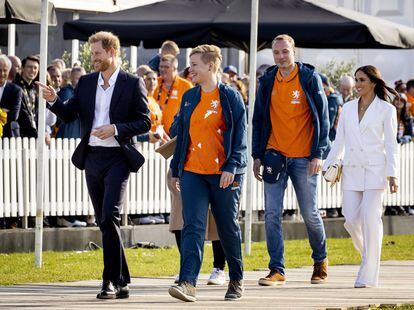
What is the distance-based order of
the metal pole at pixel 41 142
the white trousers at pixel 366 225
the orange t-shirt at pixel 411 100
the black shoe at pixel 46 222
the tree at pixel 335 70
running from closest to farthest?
the white trousers at pixel 366 225 < the metal pole at pixel 41 142 < the black shoe at pixel 46 222 < the orange t-shirt at pixel 411 100 < the tree at pixel 335 70

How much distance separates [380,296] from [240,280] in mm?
1274

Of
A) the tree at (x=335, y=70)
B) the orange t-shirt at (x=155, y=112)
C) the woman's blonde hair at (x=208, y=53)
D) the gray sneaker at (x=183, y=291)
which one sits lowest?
the gray sneaker at (x=183, y=291)

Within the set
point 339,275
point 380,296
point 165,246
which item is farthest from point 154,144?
point 380,296

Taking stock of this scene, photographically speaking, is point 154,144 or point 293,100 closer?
point 293,100

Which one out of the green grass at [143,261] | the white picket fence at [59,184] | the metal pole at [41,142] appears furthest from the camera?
the white picket fence at [59,184]

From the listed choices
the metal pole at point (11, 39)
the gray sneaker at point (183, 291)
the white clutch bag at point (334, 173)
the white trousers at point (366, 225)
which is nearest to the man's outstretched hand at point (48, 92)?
the gray sneaker at point (183, 291)

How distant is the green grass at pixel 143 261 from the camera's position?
15.2m

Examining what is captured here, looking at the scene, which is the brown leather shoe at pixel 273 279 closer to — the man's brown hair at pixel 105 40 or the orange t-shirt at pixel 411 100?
the man's brown hair at pixel 105 40

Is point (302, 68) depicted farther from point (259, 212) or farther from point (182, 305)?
point (259, 212)

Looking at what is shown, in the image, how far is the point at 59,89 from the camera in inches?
780

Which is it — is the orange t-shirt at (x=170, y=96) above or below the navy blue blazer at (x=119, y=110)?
above

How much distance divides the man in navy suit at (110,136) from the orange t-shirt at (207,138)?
51 cm

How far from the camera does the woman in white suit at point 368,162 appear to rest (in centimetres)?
1427

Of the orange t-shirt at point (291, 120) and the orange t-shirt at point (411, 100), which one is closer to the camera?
the orange t-shirt at point (291, 120)
